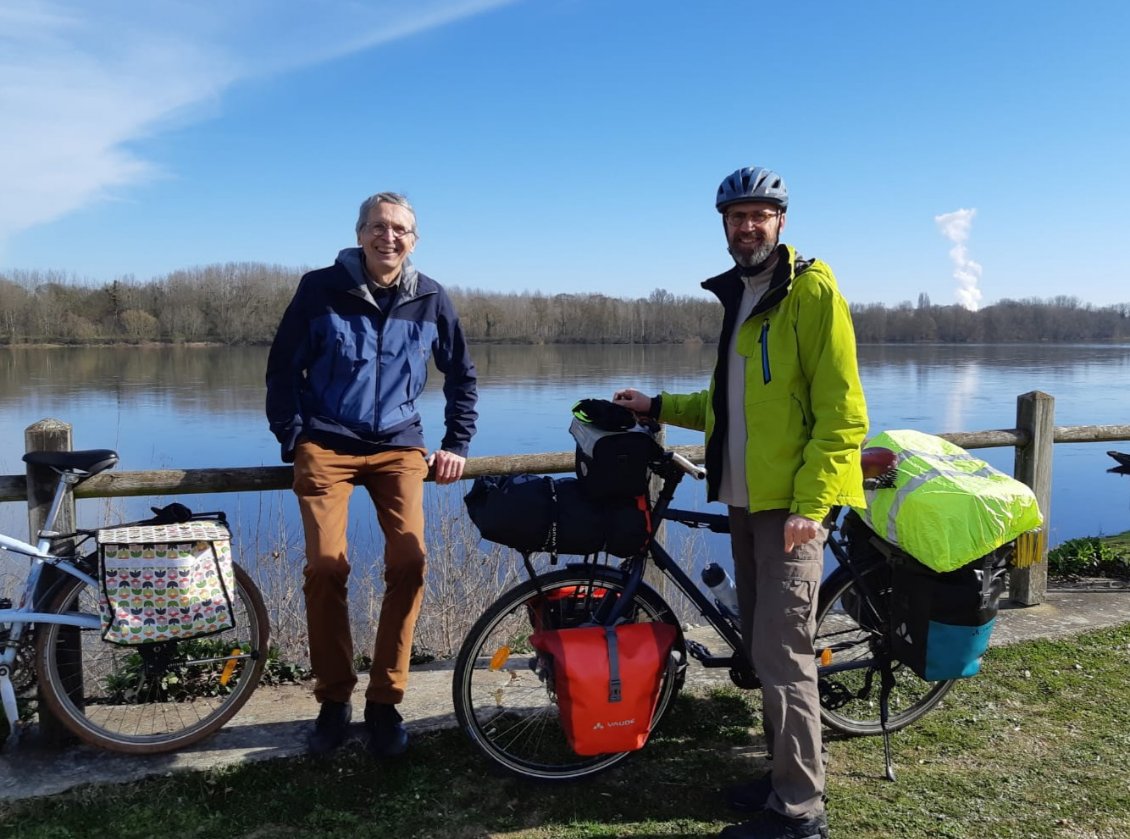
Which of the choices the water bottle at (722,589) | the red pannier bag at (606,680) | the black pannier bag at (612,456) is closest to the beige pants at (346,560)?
the red pannier bag at (606,680)

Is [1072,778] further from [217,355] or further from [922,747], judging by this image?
[217,355]

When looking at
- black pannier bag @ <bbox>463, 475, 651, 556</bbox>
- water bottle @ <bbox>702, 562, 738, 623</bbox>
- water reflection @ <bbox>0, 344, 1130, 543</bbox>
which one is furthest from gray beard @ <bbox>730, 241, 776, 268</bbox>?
water reflection @ <bbox>0, 344, 1130, 543</bbox>

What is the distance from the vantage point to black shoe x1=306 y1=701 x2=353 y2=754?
3090 millimetres

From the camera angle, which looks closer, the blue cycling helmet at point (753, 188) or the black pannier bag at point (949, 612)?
the blue cycling helmet at point (753, 188)

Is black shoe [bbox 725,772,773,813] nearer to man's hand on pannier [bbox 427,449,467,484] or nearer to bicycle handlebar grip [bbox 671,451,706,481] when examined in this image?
bicycle handlebar grip [bbox 671,451,706,481]

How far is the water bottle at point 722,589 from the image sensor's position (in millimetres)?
3203

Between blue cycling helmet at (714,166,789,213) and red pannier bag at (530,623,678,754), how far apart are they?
57.6 inches

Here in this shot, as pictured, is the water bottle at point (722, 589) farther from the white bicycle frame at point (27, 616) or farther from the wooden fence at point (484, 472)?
the white bicycle frame at point (27, 616)

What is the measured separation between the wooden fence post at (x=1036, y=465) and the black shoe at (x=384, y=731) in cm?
356

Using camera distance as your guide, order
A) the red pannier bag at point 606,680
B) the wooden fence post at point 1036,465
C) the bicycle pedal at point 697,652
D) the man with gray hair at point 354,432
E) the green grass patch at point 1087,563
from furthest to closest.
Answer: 1. the green grass patch at point 1087,563
2. the wooden fence post at point 1036,465
3. the bicycle pedal at point 697,652
4. the man with gray hair at point 354,432
5. the red pannier bag at point 606,680

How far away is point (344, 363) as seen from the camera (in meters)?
3.08

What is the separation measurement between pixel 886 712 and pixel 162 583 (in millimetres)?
2659

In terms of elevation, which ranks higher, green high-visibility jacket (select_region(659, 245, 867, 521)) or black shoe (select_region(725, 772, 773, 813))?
green high-visibility jacket (select_region(659, 245, 867, 521))

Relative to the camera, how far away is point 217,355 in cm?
5203
